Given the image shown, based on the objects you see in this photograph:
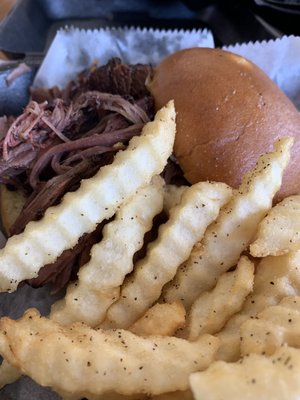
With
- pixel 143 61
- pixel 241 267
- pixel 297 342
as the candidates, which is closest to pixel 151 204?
pixel 241 267

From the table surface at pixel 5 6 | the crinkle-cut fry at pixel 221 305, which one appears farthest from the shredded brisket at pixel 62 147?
the table surface at pixel 5 6

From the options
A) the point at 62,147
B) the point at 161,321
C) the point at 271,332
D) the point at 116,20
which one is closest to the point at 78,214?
the point at 161,321

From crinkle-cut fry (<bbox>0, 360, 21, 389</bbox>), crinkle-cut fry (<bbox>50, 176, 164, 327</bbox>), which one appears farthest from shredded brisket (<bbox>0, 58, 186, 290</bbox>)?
crinkle-cut fry (<bbox>0, 360, 21, 389</bbox>)

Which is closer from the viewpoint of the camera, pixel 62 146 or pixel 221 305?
pixel 221 305

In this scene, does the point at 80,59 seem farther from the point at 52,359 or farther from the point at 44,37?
the point at 52,359

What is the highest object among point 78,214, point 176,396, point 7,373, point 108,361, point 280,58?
point 280,58

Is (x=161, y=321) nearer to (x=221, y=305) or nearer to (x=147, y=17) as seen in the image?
(x=221, y=305)

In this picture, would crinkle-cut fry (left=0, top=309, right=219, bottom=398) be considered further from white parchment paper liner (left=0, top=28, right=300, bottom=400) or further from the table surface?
the table surface
